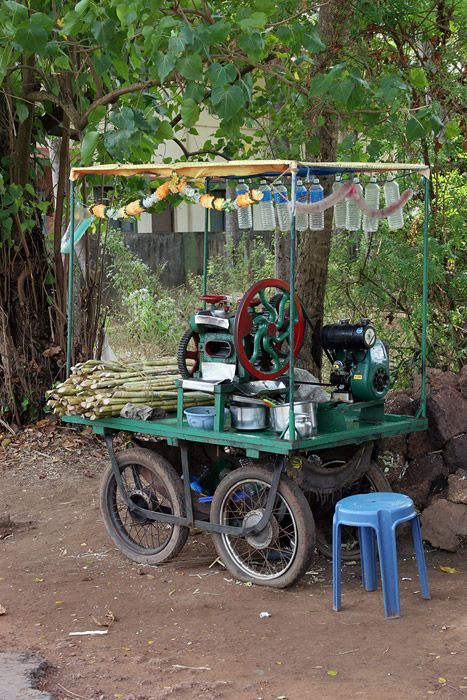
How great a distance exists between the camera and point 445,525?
6086 mm

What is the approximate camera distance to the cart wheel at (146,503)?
5984 millimetres

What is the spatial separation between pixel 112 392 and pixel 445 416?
2189 millimetres

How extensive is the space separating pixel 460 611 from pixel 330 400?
1.47 meters

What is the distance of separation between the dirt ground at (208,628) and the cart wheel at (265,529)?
12cm

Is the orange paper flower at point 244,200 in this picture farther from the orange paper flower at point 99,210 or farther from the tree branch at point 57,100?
the tree branch at point 57,100

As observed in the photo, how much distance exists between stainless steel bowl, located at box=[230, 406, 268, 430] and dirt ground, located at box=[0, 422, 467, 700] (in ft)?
2.98

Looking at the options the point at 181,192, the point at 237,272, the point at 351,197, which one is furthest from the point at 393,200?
the point at 237,272

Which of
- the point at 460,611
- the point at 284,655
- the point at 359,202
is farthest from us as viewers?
the point at 359,202

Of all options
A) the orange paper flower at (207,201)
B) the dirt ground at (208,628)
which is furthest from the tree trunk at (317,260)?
the dirt ground at (208,628)

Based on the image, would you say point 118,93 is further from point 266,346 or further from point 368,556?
point 368,556

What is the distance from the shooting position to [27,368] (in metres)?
9.16

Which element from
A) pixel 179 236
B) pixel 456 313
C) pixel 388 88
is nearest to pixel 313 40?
pixel 388 88

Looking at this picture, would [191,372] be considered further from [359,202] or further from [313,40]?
[313,40]

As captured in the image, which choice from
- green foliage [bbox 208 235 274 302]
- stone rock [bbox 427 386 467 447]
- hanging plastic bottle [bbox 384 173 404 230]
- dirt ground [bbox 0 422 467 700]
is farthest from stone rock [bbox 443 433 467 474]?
green foliage [bbox 208 235 274 302]
